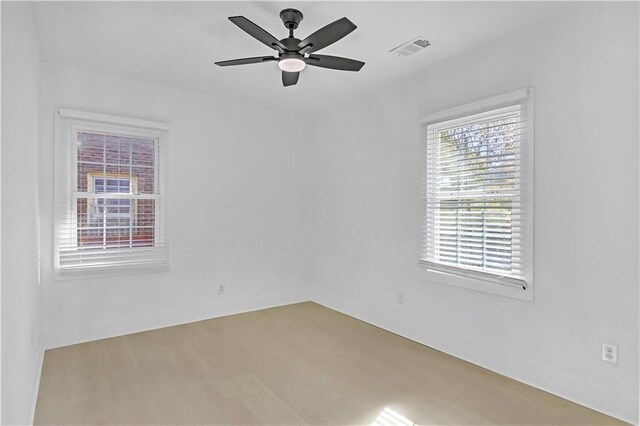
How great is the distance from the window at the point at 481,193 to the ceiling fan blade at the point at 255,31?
1619 mm

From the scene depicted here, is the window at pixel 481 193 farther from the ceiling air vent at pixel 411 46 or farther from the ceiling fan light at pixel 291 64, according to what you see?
the ceiling fan light at pixel 291 64

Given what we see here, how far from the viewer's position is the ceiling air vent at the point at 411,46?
2887 mm

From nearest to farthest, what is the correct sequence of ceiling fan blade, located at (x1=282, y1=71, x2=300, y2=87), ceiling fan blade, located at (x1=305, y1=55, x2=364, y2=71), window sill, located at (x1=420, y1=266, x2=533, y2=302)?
ceiling fan blade, located at (x1=305, y1=55, x2=364, y2=71), window sill, located at (x1=420, y1=266, x2=533, y2=302), ceiling fan blade, located at (x1=282, y1=71, x2=300, y2=87)

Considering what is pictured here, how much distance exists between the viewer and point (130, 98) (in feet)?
12.4

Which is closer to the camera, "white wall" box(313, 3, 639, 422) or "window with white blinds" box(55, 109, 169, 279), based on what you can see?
"white wall" box(313, 3, 639, 422)

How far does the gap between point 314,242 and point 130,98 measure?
8.78 ft

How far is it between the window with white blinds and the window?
274cm

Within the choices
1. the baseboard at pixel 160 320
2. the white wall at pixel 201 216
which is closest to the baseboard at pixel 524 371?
the baseboard at pixel 160 320

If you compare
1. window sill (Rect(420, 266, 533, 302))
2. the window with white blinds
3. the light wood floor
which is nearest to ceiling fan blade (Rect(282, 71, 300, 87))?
the window with white blinds

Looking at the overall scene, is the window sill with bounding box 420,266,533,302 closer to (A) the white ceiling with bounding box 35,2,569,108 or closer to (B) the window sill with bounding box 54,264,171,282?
(A) the white ceiling with bounding box 35,2,569,108

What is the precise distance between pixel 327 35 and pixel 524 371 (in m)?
2.65

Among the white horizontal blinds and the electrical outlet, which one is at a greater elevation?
the white horizontal blinds

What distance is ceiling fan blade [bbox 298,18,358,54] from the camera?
2.15 m

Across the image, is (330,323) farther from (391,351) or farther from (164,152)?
(164,152)
